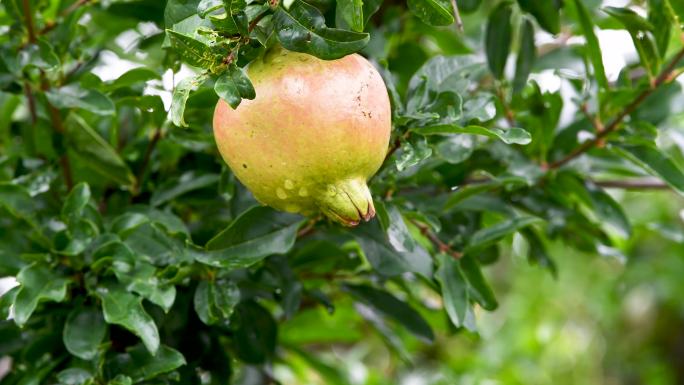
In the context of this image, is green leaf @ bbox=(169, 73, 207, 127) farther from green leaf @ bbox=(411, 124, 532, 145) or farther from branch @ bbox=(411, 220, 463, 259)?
branch @ bbox=(411, 220, 463, 259)

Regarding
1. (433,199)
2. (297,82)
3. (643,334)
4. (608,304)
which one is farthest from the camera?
(643,334)

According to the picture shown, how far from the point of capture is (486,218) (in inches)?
41.5

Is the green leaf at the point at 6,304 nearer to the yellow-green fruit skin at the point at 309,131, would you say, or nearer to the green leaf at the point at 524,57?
the yellow-green fruit skin at the point at 309,131

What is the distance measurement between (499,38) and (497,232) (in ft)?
0.95

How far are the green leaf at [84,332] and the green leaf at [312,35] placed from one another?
0.35 metres

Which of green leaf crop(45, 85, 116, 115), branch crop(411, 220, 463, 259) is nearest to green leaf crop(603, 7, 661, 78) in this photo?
branch crop(411, 220, 463, 259)

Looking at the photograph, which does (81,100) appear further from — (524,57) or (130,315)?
(524,57)

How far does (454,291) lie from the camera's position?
2.59 ft

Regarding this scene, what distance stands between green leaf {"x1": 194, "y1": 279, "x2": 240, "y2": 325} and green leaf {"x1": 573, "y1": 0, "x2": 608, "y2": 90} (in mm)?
451

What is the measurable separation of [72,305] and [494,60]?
21.9 inches

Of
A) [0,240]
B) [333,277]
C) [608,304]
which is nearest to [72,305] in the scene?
[0,240]

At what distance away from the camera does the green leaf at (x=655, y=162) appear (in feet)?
2.73

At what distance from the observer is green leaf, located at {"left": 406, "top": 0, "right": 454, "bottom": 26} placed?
59 cm

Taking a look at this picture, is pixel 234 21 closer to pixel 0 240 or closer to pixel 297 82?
pixel 297 82
